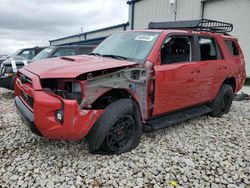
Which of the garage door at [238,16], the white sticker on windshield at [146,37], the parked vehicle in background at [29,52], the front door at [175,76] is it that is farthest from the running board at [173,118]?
the parked vehicle in background at [29,52]

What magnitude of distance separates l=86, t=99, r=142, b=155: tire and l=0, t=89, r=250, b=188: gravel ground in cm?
13

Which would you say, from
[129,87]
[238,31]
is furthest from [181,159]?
[238,31]

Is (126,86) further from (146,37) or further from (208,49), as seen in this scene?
(208,49)

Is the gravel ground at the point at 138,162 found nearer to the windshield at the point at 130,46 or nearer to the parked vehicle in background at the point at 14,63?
the windshield at the point at 130,46

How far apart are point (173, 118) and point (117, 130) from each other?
132 centimetres

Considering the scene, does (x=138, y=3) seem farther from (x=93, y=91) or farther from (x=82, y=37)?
(x=93, y=91)

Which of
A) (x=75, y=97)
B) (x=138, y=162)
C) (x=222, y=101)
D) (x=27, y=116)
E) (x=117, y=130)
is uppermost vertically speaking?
(x=75, y=97)

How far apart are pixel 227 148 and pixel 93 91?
92.2 inches

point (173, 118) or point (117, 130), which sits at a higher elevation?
point (117, 130)

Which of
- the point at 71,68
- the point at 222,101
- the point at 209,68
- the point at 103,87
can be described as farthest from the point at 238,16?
the point at 71,68

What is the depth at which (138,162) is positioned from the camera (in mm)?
3600

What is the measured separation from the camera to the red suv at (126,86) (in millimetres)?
3189

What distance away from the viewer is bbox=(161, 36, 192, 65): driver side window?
14.8ft

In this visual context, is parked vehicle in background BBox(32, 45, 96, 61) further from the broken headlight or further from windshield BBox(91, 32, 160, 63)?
the broken headlight
